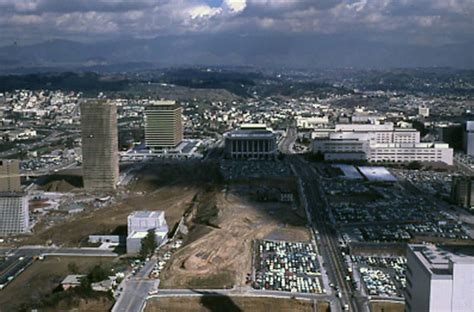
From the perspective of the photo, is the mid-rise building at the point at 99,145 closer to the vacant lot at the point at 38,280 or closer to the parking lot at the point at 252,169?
the parking lot at the point at 252,169

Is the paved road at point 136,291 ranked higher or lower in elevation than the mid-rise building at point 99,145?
lower

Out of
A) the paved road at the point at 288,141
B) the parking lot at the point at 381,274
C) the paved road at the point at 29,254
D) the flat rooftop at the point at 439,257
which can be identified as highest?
the flat rooftop at the point at 439,257

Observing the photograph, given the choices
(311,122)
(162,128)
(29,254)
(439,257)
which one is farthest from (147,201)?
(311,122)

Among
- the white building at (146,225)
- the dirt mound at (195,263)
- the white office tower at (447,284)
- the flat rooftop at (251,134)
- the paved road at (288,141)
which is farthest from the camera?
the paved road at (288,141)

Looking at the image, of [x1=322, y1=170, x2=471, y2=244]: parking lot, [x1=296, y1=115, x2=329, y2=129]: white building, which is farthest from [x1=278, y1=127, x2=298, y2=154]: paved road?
[x1=322, y1=170, x2=471, y2=244]: parking lot

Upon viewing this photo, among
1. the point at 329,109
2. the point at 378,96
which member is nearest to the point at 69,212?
the point at 329,109

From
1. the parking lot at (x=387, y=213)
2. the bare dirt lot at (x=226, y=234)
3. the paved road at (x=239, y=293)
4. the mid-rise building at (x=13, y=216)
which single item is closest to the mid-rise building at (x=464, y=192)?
the parking lot at (x=387, y=213)

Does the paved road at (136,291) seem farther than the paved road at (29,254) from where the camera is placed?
No
